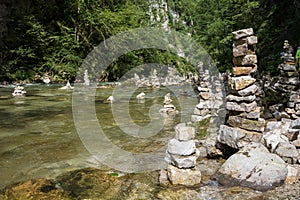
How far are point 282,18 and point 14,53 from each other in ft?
67.3

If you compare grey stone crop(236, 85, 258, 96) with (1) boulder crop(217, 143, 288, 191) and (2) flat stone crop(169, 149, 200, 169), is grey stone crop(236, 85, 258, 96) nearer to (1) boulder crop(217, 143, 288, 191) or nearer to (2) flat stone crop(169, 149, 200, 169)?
(1) boulder crop(217, 143, 288, 191)

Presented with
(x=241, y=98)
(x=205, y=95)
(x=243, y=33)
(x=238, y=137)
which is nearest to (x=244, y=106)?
(x=241, y=98)

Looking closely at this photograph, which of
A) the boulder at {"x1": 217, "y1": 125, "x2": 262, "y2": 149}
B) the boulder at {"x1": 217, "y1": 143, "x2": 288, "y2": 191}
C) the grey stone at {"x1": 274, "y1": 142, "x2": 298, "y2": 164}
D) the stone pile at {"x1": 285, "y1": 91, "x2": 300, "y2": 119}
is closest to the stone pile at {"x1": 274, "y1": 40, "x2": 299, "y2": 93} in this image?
the stone pile at {"x1": 285, "y1": 91, "x2": 300, "y2": 119}

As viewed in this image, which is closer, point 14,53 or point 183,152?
point 183,152

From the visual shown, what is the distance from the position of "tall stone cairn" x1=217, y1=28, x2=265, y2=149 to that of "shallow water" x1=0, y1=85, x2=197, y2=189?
131 centimetres

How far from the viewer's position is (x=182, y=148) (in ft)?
12.0

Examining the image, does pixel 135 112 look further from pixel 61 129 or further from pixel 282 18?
pixel 282 18

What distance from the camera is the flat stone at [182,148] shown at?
12.0ft

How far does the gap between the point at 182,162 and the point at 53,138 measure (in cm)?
345

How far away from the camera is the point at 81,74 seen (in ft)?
76.3

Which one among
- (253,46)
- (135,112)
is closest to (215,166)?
(253,46)

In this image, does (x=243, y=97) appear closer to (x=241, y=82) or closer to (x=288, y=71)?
(x=241, y=82)

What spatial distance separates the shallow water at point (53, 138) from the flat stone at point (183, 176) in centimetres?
129

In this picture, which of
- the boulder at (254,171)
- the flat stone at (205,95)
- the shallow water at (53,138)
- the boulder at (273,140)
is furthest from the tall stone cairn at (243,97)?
the flat stone at (205,95)
